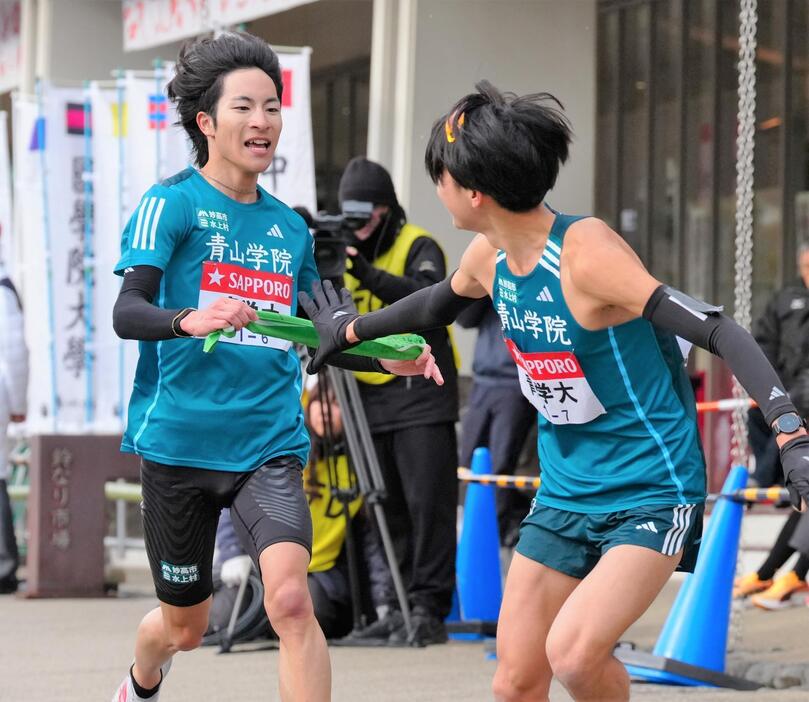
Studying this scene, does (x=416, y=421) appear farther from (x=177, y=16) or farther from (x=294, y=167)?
(x=177, y=16)

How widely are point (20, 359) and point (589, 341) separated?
670cm

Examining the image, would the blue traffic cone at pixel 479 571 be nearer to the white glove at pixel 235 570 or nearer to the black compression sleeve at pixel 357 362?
the white glove at pixel 235 570

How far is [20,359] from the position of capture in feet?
31.2

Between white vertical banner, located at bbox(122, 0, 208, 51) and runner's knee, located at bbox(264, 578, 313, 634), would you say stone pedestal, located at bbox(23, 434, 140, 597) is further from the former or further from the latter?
runner's knee, located at bbox(264, 578, 313, 634)

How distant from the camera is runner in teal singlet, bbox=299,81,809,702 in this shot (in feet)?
11.0

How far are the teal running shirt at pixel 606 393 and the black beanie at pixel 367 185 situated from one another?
3349mm

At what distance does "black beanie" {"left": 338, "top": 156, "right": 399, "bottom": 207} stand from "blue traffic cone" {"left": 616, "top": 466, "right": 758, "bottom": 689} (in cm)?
201

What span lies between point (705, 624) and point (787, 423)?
3.02 meters

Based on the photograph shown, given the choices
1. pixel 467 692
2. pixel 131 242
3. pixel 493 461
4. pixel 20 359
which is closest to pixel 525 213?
pixel 131 242

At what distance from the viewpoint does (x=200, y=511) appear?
4098 mm

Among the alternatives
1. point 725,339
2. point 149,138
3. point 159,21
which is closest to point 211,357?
point 725,339

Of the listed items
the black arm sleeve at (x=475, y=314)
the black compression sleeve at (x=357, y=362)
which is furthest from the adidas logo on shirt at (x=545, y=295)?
the black arm sleeve at (x=475, y=314)

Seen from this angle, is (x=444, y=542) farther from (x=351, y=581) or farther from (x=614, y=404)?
(x=614, y=404)

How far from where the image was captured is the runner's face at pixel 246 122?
161 inches
